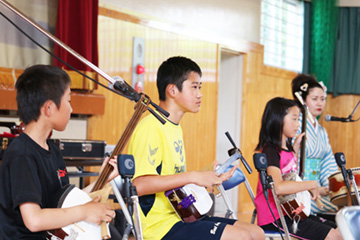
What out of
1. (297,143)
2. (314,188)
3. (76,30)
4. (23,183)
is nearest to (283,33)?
(76,30)

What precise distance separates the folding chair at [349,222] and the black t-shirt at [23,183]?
948 millimetres

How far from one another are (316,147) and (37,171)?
232 centimetres

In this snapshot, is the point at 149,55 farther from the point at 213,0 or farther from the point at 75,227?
the point at 75,227

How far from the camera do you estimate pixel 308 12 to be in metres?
7.16

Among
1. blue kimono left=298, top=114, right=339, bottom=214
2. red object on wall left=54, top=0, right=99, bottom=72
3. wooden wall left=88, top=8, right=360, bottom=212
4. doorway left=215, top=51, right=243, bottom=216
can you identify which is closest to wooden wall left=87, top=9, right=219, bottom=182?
wooden wall left=88, top=8, right=360, bottom=212

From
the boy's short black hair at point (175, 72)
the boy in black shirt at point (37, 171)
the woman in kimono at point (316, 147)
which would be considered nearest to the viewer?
the boy in black shirt at point (37, 171)

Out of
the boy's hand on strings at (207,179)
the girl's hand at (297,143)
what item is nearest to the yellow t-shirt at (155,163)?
the boy's hand on strings at (207,179)

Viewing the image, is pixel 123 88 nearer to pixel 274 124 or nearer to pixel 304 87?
pixel 274 124

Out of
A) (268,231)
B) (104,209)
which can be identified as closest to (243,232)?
(268,231)

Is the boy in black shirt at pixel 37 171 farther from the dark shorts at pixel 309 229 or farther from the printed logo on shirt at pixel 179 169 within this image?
the dark shorts at pixel 309 229

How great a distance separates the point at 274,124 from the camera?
117 inches

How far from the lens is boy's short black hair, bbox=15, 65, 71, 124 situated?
6.07 feet

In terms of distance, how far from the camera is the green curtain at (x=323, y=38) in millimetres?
6953

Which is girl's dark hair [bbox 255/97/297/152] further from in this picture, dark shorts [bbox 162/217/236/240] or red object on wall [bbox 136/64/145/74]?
red object on wall [bbox 136/64/145/74]
